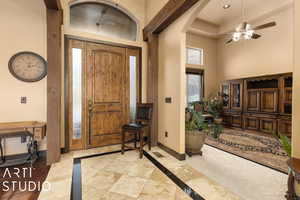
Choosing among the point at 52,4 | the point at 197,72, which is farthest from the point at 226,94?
the point at 52,4

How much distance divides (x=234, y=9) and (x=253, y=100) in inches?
123

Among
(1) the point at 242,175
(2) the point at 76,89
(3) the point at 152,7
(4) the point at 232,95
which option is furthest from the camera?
(4) the point at 232,95

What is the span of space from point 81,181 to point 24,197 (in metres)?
0.57

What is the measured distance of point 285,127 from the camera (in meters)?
3.79

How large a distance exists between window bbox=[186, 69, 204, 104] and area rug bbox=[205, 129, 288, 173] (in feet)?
7.62

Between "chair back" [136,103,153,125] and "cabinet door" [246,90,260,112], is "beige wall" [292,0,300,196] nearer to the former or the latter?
"chair back" [136,103,153,125]

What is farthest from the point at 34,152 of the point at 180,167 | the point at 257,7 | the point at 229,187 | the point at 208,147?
the point at 257,7

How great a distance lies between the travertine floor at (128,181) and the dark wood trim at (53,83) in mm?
354

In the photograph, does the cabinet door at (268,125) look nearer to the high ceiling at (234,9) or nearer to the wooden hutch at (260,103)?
the wooden hutch at (260,103)

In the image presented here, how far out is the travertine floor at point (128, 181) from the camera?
61.9 inches

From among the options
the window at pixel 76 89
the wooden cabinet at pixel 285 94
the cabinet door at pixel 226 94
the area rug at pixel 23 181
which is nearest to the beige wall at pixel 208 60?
the cabinet door at pixel 226 94

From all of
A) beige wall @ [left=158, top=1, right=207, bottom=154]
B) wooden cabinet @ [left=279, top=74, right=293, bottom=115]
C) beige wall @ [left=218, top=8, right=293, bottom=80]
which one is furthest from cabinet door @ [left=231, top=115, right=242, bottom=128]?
beige wall @ [left=158, top=1, right=207, bottom=154]

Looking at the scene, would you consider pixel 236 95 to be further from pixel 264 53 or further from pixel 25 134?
pixel 25 134

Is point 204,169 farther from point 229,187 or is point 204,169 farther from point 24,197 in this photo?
point 24,197
